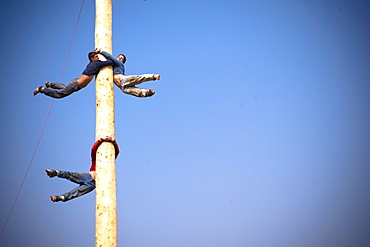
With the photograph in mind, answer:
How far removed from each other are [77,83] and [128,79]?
2.69 feet

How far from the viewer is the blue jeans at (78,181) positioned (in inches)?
249

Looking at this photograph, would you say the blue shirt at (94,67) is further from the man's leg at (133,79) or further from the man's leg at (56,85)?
the man's leg at (56,85)

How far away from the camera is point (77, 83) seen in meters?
6.61

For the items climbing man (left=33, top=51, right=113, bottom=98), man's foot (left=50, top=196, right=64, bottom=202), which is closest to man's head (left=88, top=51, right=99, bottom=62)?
climbing man (left=33, top=51, right=113, bottom=98)

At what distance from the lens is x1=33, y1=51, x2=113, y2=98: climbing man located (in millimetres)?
6449

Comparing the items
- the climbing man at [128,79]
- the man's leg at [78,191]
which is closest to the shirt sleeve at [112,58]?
the climbing man at [128,79]

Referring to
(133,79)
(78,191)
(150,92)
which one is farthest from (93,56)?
(78,191)

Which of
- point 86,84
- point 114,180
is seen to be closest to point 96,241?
point 114,180

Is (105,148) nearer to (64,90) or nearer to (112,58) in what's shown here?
(64,90)

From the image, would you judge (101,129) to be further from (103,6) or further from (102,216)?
(103,6)

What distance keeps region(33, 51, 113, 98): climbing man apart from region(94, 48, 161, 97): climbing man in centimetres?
13

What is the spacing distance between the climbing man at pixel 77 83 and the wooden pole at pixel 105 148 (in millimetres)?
95

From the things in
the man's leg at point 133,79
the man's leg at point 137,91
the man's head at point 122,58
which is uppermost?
the man's head at point 122,58

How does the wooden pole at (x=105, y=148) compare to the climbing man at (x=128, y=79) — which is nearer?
the wooden pole at (x=105, y=148)
